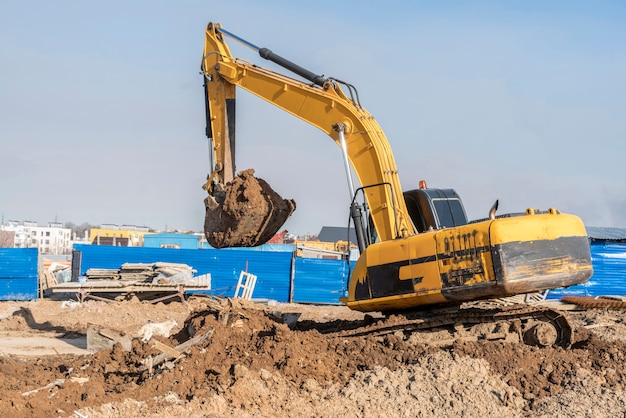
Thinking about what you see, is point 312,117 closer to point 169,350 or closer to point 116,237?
point 169,350

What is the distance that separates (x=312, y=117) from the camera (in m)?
10.2

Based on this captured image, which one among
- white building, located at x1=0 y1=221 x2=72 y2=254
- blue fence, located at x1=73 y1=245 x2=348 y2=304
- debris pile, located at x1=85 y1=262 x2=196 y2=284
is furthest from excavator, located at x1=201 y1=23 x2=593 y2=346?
white building, located at x1=0 y1=221 x2=72 y2=254

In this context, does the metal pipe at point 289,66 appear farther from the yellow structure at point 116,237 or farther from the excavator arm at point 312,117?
the yellow structure at point 116,237

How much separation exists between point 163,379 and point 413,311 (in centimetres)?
332

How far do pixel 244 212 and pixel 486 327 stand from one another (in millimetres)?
3776

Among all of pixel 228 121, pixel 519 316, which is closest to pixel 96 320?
pixel 228 121

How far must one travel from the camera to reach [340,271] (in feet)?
75.2

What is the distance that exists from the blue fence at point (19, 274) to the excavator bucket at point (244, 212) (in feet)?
43.3

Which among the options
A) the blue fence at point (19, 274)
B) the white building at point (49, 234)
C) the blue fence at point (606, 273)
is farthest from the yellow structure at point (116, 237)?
the blue fence at point (606, 273)

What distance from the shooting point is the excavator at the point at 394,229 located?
26.7ft

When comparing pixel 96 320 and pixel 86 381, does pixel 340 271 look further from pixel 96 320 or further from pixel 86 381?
pixel 86 381

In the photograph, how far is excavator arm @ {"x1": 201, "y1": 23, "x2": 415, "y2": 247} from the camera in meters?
9.37

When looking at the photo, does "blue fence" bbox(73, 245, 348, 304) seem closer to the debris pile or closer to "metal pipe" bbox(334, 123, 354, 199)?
the debris pile

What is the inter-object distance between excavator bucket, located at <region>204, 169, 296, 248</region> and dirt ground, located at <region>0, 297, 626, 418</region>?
1.58 m
